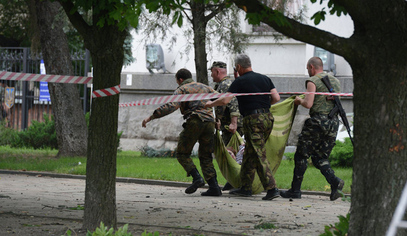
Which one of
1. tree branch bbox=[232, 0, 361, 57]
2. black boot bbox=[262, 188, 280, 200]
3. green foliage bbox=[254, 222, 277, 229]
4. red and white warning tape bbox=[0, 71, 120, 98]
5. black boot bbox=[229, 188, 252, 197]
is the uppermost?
tree branch bbox=[232, 0, 361, 57]

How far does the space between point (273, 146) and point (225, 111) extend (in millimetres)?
1021

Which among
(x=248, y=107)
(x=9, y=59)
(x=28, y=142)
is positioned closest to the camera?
(x=248, y=107)

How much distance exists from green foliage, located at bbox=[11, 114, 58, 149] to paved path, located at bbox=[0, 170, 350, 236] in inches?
309

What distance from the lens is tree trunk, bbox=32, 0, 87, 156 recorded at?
599 inches

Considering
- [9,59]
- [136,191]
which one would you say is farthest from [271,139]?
[9,59]

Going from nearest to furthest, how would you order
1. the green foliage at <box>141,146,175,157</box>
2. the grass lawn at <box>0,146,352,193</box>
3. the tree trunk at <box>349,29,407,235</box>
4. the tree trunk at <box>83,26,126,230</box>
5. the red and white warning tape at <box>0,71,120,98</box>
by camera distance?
the tree trunk at <box>349,29,407,235</box>, the tree trunk at <box>83,26,126,230</box>, the red and white warning tape at <box>0,71,120,98</box>, the grass lawn at <box>0,146,352,193</box>, the green foliage at <box>141,146,175,157</box>

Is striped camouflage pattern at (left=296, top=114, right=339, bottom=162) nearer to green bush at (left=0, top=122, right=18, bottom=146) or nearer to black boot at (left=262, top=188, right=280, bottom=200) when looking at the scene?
black boot at (left=262, top=188, right=280, bottom=200)

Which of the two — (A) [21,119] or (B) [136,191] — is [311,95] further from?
(A) [21,119]

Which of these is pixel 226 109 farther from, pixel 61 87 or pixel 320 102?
pixel 61 87

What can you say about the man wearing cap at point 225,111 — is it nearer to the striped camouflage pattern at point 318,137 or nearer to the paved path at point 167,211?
the paved path at point 167,211

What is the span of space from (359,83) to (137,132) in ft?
51.6

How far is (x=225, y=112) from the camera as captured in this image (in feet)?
33.1

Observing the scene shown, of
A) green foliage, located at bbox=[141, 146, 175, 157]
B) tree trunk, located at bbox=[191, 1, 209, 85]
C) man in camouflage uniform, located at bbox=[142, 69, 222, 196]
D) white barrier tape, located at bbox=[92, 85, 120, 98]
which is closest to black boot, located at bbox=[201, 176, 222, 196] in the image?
man in camouflage uniform, located at bbox=[142, 69, 222, 196]

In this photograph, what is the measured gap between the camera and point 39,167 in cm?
1366
